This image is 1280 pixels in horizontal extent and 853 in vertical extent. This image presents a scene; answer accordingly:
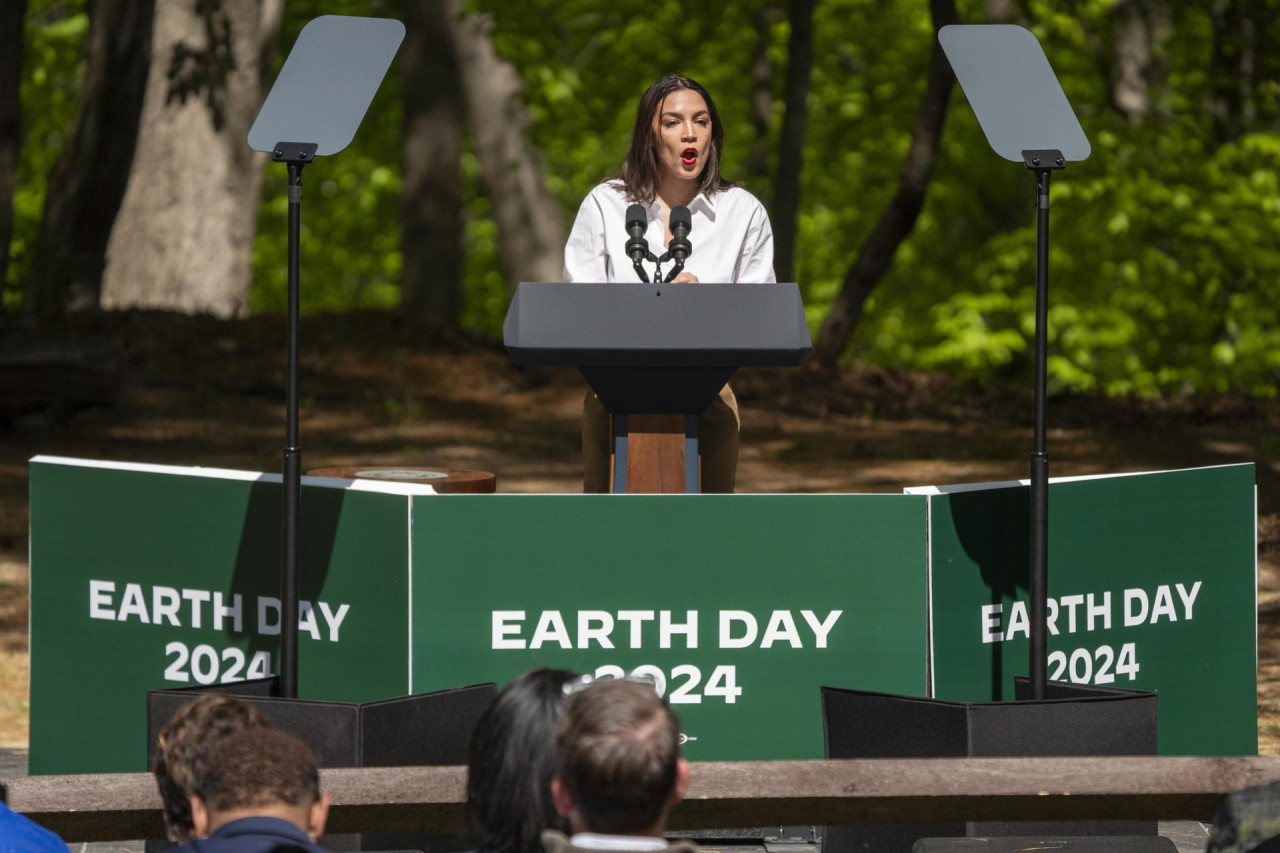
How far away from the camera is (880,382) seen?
14.8 m

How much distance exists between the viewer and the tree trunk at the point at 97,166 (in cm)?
1418

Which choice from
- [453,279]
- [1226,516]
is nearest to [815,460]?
[1226,516]

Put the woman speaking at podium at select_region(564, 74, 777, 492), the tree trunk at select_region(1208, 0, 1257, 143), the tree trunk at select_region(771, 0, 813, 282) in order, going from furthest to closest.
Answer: the tree trunk at select_region(1208, 0, 1257, 143), the tree trunk at select_region(771, 0, 813, 282), the woman speaking at podium at select_region(564, 74, 777, 492)

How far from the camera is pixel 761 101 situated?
957 inches

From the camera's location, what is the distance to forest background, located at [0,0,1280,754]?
40.9 feet

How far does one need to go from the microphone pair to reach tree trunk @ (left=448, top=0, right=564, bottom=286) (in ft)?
65.0

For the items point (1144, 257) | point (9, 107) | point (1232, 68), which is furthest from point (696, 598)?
point (1232, 68)

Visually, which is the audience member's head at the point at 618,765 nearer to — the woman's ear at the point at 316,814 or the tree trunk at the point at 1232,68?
the woman's ear at the point at 316,814

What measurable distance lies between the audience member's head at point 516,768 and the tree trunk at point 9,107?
34.3ft

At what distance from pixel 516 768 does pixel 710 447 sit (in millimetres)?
2859

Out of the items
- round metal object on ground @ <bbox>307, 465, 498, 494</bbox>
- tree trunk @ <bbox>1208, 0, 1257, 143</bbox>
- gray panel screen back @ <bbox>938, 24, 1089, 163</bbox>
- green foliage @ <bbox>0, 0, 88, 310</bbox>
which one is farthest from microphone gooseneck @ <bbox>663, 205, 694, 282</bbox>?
green foliage @ <bbox>0, 0, 88, 310</bbox>

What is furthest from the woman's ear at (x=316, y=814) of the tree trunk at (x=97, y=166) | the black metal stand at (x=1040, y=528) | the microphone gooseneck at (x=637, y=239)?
the tree trunk at (x=97, y=166)

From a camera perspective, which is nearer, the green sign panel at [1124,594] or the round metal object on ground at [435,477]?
the green sign panel at [1124,594]

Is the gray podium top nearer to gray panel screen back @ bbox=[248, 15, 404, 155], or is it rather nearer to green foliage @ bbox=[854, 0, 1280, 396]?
gray panel screen back @ bbox=[248, 15, 404, 155]
